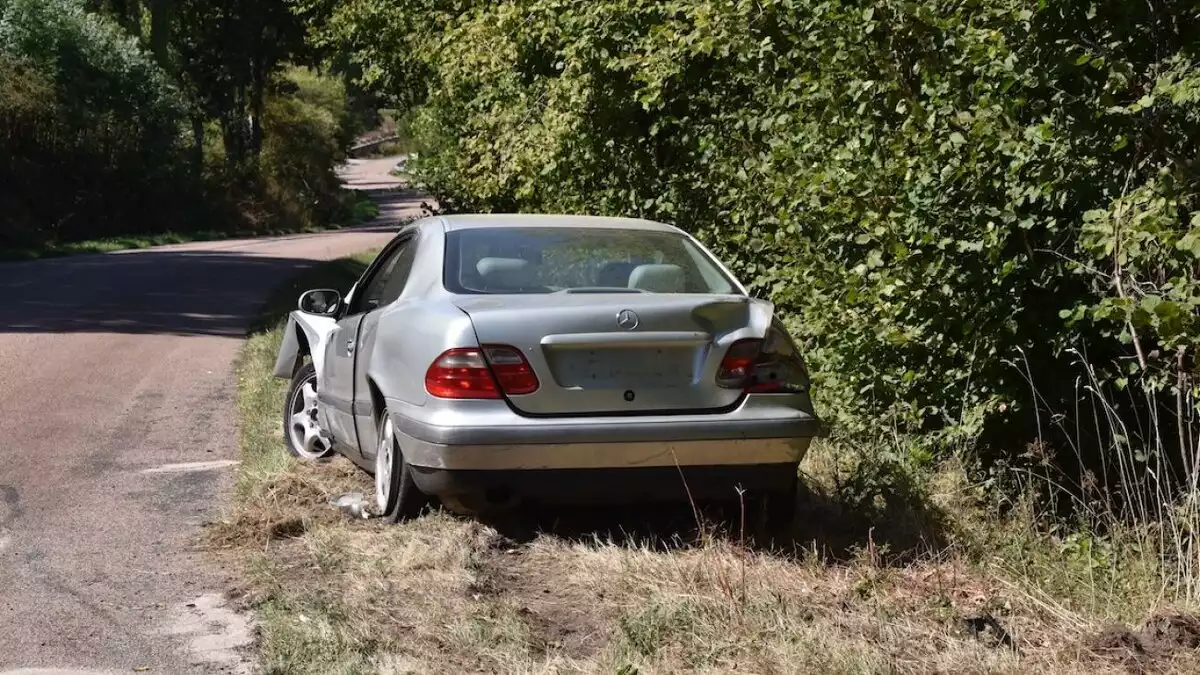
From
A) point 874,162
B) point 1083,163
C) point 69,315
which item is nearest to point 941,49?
point 874,162

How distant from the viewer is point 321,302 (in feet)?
27.6

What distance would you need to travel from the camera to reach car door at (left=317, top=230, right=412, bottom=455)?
775 centimetres

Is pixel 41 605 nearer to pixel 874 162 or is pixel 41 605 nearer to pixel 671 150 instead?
pixel 874 162

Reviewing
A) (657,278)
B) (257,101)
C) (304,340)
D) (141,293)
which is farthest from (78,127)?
(657,278)

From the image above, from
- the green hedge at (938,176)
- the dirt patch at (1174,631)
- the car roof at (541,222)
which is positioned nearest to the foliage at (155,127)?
the green hedge at (938,176)

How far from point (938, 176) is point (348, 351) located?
292 cm

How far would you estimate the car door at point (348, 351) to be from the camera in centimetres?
775

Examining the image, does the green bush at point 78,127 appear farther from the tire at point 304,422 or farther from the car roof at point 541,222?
the car roof at point 541,222

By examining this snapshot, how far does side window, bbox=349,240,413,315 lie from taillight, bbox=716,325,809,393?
6.19ft

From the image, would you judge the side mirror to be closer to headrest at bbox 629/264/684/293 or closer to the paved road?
the paved road

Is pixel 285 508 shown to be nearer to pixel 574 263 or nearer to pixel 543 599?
pixel 574 263

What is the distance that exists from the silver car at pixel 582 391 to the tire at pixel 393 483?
0.01 metres

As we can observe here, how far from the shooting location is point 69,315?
60.1ft

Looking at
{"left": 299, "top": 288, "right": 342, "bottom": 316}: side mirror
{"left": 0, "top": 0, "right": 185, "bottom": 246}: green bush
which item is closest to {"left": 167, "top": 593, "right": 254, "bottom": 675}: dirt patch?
{"left": 299, "top": 288, "right": 342, "bottom": 316}: side mirror
